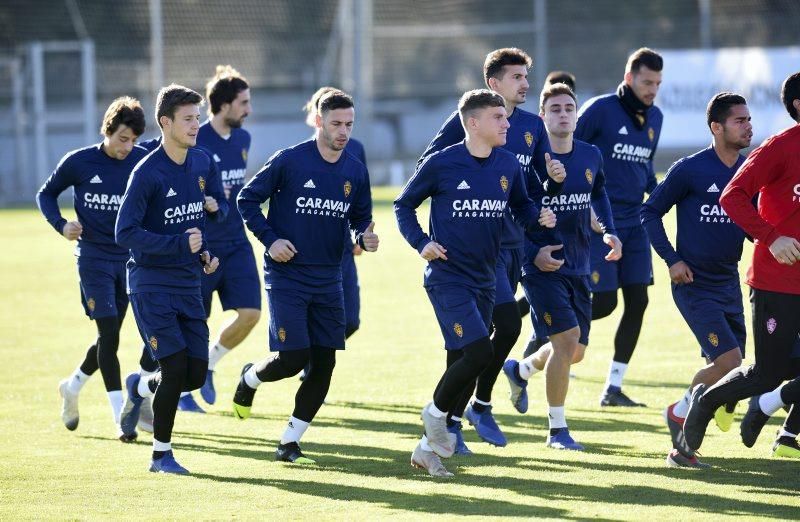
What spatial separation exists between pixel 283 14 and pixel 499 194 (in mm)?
33159

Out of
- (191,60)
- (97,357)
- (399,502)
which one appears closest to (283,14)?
(191,60)

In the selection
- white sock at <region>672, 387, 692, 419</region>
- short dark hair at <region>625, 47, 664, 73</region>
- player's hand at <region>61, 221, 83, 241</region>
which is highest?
short dark hair at <region>625, 47, 664, 73</region>

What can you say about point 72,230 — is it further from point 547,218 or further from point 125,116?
point 547,218

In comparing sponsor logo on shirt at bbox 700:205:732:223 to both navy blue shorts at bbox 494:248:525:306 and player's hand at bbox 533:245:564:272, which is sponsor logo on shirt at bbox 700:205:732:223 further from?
navy blue shorts at bbox 494:248:525:306

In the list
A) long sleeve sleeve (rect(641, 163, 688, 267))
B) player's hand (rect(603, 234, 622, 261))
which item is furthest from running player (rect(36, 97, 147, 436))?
long sleeve sleeve (rect(641, 163, 688, 267))

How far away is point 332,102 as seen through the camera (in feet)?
25.9

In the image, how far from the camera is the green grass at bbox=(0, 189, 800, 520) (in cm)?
685

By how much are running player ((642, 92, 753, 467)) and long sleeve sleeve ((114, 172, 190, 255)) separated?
2.79 meters

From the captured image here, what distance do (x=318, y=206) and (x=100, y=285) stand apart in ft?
6.29

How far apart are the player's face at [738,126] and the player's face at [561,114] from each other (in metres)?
1.12

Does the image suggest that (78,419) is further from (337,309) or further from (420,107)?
(420,107)

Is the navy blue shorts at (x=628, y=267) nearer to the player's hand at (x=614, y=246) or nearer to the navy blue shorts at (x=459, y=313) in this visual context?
the player's hand at (x=614, y=246)

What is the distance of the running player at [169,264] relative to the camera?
7.68m

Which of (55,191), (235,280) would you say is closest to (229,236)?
(235,280)
